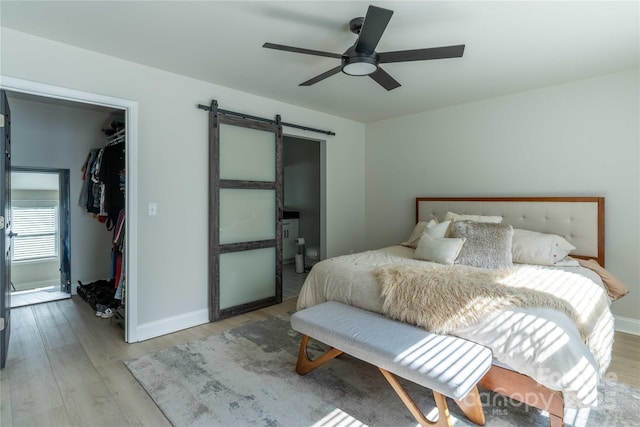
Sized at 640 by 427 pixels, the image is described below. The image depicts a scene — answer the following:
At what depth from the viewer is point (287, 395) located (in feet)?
6.71

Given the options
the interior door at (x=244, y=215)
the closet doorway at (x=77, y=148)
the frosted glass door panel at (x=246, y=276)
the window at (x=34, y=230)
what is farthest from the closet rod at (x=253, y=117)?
the window at (x=34, y=230)

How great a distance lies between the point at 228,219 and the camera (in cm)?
347

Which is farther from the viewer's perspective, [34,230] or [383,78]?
[34,230]

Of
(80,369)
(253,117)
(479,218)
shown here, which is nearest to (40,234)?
(80,369)

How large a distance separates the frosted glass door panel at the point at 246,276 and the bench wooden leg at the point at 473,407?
8.10ft

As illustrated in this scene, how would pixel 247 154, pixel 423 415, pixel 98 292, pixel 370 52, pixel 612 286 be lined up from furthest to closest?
pixel 98 292, pixel 247 154, pixel 612 286, pixel 370 52, pixel 423 415

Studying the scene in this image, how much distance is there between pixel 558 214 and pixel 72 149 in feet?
19.4

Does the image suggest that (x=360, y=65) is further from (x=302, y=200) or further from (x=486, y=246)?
(x=302, y=200)

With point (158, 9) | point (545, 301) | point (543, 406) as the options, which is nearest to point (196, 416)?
point (543, 406)

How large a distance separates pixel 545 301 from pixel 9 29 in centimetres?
398

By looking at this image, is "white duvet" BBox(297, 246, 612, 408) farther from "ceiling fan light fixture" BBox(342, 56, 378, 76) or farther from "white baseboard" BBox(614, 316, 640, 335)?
"ceiling fan light fixture" BBox(342, 56, 378, 76)

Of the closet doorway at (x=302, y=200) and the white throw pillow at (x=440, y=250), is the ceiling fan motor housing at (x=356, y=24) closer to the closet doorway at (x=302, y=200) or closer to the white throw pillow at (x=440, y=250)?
the white throw pillow at (x=440, y=250)

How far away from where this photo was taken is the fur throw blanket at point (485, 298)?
6.15 feet

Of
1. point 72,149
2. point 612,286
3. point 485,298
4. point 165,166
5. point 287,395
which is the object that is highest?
point 72,149
